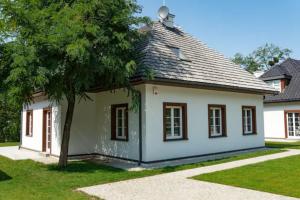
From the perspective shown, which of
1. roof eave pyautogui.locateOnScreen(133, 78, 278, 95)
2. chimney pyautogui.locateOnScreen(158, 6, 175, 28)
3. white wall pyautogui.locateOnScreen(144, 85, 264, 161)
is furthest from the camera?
chimney pyautogui.locateOnScreen(158, 6, 175, 28)

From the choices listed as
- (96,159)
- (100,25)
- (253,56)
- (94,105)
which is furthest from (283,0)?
(253,56)

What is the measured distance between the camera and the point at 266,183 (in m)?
8.27

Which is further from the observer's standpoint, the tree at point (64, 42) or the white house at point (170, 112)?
the white house at point (170, 112)

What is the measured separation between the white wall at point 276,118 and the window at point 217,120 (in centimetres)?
1248

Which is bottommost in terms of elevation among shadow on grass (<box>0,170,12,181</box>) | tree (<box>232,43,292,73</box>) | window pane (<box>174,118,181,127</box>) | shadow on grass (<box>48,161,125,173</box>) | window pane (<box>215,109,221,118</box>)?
shadow on grass (<box>0,170,12,181</box>)

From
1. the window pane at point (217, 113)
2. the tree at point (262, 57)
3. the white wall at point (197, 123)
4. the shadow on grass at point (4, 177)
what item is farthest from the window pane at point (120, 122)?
the tree at point (262, 57)

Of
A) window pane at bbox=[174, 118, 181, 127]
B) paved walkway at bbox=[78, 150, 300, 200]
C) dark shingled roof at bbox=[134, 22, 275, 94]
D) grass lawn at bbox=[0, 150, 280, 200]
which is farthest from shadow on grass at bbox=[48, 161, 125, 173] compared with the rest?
dark shingled roof at bbox=[134, 22, 275, 94]

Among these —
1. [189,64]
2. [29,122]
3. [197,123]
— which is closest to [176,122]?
[197,123]

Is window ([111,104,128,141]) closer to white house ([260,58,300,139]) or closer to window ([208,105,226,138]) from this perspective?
window ([208,105,226,138])

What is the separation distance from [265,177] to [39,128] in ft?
38.2

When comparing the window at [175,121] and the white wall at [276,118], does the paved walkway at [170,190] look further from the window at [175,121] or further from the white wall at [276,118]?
the white wall at [276,118]

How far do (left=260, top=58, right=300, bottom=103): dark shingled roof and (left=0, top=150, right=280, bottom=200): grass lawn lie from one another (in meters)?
14.6

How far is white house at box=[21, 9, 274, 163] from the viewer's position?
11.8 m

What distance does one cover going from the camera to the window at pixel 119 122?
12.9 metres
